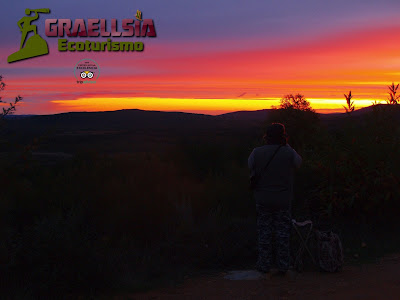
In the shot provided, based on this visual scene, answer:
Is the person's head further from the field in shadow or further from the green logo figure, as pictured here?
the green logo figure

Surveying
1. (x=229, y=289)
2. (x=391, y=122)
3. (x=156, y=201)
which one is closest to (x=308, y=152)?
(x=391, y=122)

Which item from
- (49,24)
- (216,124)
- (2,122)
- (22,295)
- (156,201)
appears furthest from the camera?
(216,124)

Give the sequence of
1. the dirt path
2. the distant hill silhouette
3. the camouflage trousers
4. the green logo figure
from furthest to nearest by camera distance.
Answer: the distant hill silhouette → the green logo figure → the camouflage trousers → the dirt path

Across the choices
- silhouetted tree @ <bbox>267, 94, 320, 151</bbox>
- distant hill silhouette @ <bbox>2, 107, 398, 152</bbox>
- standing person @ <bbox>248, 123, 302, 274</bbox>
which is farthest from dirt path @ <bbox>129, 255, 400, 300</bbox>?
distant hill silhouette @ <bbox>2, 107, 398, 152</bbox>

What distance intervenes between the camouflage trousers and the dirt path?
22 centimetres

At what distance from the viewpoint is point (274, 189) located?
672cm

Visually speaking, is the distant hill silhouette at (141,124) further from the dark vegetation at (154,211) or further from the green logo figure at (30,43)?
the dark vegetation at (154,211)

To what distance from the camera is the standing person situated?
6.71m

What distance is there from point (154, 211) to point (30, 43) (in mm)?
5160

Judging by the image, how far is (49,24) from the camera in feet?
41.1

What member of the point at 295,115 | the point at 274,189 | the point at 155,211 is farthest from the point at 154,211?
the point at 295,115

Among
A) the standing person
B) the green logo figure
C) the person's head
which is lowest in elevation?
the standing person

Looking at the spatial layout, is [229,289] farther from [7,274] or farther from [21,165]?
[21,165]

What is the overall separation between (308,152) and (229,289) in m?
5.35
